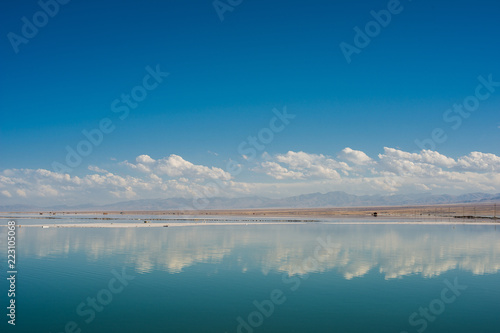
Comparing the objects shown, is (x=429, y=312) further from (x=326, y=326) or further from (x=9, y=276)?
(x=9, y=276)

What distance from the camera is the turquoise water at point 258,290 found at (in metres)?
16.9

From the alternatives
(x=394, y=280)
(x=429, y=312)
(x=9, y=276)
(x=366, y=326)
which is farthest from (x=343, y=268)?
(x=9, y=276)

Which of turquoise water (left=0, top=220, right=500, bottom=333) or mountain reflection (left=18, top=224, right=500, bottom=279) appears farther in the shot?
mountain reflection (left=18, top=224, right=500, bottom=279)

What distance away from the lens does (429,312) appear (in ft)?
61.1

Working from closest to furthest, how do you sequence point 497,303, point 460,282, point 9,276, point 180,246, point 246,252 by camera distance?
point 497,303 → point 460,282 → point 9,276 → point 246,252 → point 180,246

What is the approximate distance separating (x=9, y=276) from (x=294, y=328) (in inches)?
809

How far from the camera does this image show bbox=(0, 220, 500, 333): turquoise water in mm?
16906

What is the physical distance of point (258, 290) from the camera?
74.0 feet

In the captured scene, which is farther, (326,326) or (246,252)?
(246,252)

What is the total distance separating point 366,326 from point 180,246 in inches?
1151

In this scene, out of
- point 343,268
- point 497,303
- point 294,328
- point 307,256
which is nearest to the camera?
point 294,328

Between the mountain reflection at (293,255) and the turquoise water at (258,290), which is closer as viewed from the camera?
the turquoise water at (258,290)

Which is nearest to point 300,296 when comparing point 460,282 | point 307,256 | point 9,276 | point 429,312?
point 429,312

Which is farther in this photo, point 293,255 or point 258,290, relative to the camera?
point 293,255
